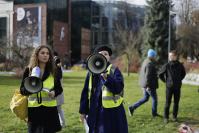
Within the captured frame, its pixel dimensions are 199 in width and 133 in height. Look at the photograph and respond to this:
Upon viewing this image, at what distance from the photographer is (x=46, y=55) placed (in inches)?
245

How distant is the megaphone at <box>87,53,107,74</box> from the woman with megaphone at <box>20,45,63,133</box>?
0.77m

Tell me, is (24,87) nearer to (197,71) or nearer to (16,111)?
(16,111)

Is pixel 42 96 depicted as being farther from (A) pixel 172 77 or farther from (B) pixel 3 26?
(B) pixel 3 26

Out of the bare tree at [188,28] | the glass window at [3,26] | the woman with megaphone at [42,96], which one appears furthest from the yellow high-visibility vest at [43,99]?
the glass window at [3,26]

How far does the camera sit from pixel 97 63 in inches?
222

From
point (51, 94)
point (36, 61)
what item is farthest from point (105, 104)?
point (36, 61)

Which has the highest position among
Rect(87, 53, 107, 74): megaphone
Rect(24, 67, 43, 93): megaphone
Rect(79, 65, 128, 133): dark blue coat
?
Rect(87, 53, 107, 74): megaphone

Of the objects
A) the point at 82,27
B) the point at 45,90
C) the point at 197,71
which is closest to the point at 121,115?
the point at 45,90

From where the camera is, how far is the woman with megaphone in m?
6.07

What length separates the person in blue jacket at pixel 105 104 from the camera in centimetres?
584

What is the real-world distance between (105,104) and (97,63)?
62cm

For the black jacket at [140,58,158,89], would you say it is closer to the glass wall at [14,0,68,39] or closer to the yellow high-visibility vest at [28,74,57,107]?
the yellow high-visibility vest at [28,74,57,107]

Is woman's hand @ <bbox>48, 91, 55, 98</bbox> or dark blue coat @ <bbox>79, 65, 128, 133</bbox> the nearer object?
dark blue coat @ <bbox>79, 65, 128, 133</bbox>

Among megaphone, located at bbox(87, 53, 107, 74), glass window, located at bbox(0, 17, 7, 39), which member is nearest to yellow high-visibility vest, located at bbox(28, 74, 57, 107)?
megaphone, located at bbox(87, 53, 107, 74)
